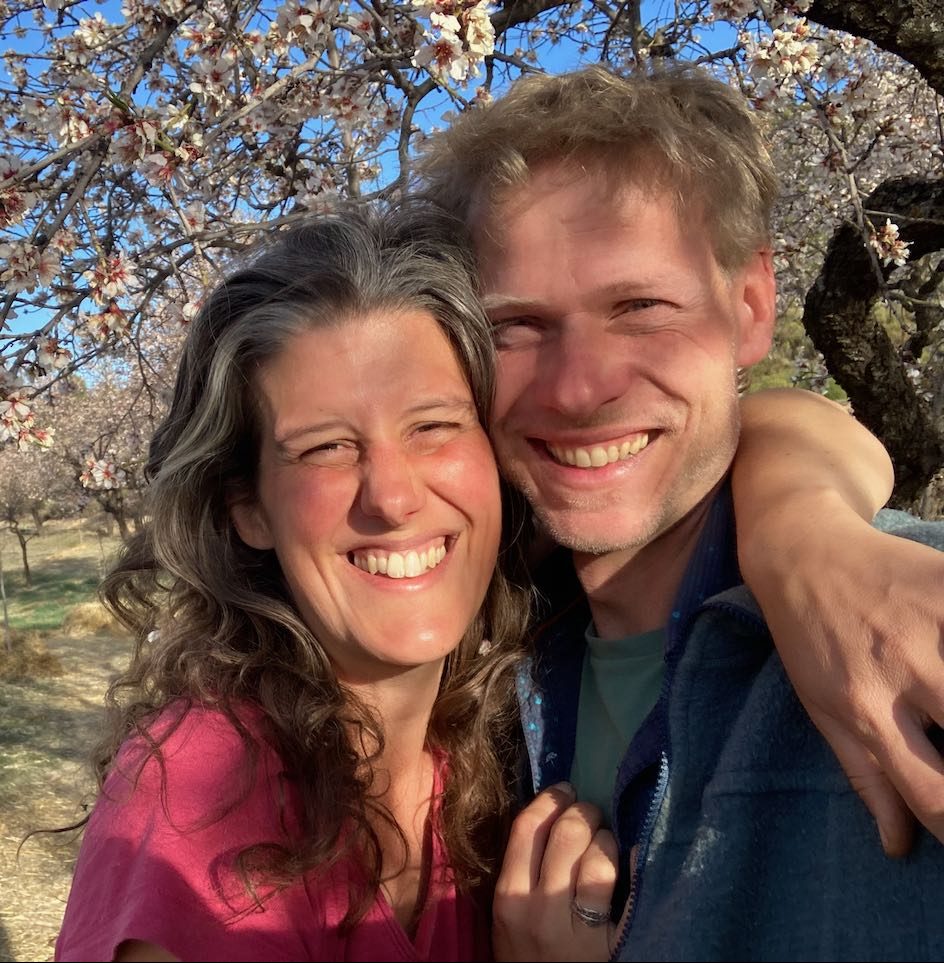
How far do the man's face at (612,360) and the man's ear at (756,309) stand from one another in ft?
0.56

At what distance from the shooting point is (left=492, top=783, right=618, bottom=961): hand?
1219mm

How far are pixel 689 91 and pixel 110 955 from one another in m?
1.80

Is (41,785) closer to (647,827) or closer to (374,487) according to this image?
(374,487)

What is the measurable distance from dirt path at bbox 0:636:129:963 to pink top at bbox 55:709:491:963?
256cm

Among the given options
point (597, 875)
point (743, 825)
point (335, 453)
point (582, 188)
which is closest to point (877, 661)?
point (743, 825)

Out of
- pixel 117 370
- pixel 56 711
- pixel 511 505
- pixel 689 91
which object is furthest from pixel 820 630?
pixel 117 370

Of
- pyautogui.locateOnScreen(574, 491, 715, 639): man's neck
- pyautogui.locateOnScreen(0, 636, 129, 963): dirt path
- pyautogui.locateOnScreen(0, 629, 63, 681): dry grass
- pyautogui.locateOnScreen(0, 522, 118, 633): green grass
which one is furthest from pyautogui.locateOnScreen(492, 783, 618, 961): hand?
pyautogui.locateOnScreen(0, 629, 63, 681): dry grass

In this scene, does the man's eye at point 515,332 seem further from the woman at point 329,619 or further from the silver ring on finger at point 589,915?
the silver ring on finger at point 589,915

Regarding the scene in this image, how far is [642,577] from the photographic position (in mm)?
1637

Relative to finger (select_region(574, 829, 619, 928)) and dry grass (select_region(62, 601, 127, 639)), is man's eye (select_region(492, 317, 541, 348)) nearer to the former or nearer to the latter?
finger (select_region(574, 829, 619, 928))

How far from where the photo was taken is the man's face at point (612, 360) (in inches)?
62.2

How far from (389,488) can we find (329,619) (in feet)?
0.93

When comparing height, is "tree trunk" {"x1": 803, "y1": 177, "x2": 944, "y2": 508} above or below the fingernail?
above

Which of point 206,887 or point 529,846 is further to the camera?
point 529,846
